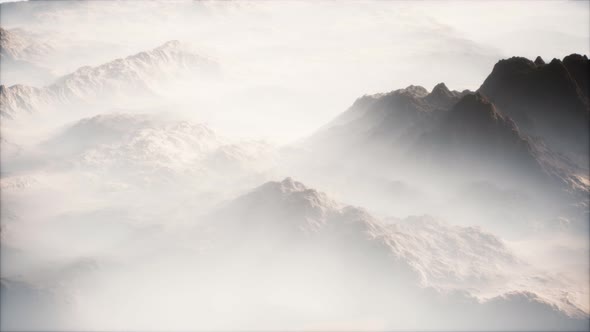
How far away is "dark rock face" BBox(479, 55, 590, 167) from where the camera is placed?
279ft

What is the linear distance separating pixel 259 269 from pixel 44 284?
2456 centimetres

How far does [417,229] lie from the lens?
63.4 meters

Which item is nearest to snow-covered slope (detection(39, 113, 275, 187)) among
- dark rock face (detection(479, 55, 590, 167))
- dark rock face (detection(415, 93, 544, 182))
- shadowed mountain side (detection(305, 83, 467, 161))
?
shadowed mountain side (detection(305, 83, 467, 161))

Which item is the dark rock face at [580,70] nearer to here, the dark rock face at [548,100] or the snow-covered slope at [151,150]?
the dark rock face at [548,100]

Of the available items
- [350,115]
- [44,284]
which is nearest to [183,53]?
[350,115]

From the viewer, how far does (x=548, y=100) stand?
285ft

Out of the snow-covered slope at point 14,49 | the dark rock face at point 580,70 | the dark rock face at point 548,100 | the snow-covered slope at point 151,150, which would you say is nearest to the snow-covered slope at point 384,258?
the snow-covered slope at point 151,150

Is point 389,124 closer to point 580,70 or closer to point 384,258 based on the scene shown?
point 580,70

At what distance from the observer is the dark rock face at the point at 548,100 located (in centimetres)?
8519

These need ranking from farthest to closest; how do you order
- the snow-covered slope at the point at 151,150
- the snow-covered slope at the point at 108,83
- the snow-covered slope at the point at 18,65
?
1. the snow-covered slope at the point at 18,65
2. the snow-covered slope at the point at 108,83
3. the snow-covered slope at the point at 151,150

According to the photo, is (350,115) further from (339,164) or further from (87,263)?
(87,263)

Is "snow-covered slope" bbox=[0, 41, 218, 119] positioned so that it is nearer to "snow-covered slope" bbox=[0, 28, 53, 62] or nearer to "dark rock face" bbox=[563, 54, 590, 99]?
"snow-covered slope" bbox=[0, 28, 53, 62]

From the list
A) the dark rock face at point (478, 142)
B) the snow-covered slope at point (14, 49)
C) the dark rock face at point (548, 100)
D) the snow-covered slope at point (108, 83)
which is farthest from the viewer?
the snow-covered slope at point (14, 49)

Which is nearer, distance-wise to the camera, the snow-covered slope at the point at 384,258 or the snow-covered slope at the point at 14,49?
the snow-covered slope at the point at 384,258
